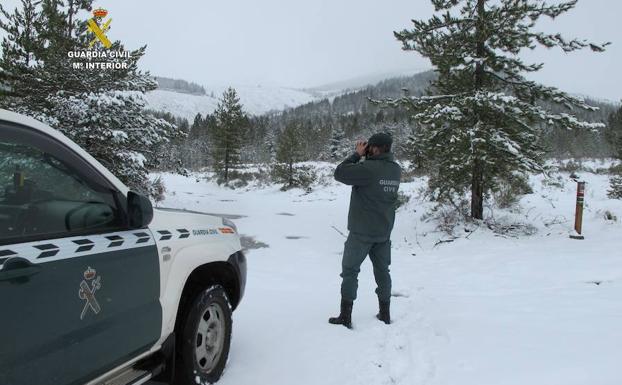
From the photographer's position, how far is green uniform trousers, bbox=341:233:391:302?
4457mm

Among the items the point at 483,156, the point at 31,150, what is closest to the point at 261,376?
the point at 31,150

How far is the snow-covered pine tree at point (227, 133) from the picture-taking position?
3622 centimetres

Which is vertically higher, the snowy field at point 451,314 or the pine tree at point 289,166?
the pine tree at point 289,166

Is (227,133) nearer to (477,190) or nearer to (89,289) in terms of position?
(477,190)

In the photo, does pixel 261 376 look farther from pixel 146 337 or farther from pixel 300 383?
pixel 146 337

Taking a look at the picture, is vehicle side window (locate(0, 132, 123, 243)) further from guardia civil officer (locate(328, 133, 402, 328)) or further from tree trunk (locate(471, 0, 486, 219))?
tree trunk (locate(471, 0, 486, 219))

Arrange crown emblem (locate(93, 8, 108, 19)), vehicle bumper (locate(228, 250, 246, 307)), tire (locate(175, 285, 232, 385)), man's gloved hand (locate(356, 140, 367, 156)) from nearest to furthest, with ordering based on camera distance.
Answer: tire (locate(175, 285, 232, 385)) < vehicle bumper (locate(228, 250, 246, 307)) < man's gloved hand (locate(356, 140, 367, 156)) < crown emblem (locate(93, 8, 108, 19))

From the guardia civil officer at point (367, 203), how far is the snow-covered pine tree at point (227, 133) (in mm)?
32477

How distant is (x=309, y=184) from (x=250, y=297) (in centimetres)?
2332

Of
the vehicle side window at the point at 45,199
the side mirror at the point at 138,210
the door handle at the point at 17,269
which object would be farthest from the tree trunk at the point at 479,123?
the door handle at the point at 17,269

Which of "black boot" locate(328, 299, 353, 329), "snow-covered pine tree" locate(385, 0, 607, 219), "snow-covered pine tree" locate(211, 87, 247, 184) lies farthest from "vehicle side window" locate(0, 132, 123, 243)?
"snow-covered pine tree" locate(211, 87, 247, 184)

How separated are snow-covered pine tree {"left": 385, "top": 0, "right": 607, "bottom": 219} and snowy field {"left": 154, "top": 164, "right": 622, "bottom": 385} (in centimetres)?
159

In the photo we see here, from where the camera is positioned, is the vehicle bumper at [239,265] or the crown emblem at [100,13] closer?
the vehicle bumper at [239,265]

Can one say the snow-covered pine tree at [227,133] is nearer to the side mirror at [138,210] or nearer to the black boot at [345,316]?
the black boot at [345,316]
